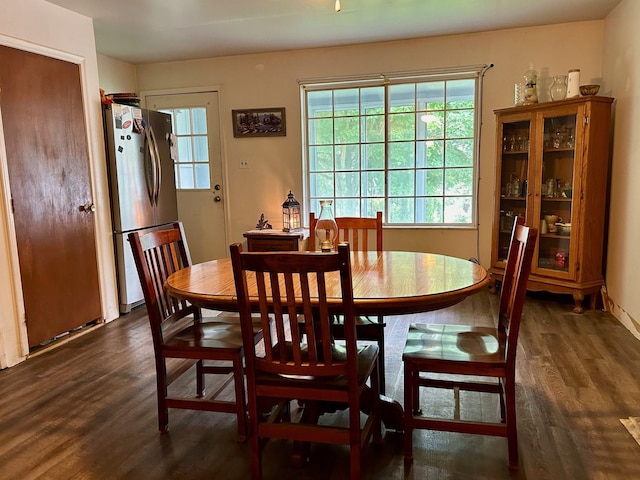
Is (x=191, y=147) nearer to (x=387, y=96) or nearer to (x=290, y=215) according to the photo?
(x=290, y=215)

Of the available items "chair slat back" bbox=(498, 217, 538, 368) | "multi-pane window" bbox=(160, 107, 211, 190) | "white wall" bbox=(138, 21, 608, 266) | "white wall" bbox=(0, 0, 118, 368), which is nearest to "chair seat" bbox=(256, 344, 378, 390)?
"chair slat back" bbox=(498, 217, 538, 368)

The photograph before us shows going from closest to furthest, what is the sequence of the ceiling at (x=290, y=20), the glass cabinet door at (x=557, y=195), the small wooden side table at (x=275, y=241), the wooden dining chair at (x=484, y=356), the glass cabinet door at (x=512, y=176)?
1. the wooden dining chair at (x=484, y=356)
2. the ceiling at (x=290, y=20)
3. the glass cabinet door at (x=557, y=195)
4. the glass cabinet door at (x=512, y=176)
5. the small wooden side table at (x=275, y=241)

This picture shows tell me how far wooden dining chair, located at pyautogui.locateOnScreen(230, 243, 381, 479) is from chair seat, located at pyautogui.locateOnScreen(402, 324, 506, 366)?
0.76 ft

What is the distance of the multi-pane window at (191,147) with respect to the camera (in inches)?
192

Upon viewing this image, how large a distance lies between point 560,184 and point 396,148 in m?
1.48

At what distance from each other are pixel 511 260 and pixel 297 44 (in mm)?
3241

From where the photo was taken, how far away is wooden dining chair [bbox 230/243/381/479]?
4.66 feet

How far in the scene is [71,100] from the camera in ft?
10.7

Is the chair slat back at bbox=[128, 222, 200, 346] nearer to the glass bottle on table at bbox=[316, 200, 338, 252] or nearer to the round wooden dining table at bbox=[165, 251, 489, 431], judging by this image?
the round wooden dining table at bbox=[165, 251, 489, 431]

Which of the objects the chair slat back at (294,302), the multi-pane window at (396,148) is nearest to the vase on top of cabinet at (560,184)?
the multi-pane window at (396,148)

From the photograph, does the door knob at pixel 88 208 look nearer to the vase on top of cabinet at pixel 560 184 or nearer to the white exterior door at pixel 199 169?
the white exterior door at pixel 199 169

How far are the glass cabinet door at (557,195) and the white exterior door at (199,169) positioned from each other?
10.1 feet

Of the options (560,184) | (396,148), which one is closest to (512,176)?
(560,184)

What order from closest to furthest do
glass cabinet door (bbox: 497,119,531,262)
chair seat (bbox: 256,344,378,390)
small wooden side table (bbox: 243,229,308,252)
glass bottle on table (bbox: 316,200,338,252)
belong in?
chair seat (bbox: 256,344,378,390), glass bottle on table (bbox: 316,200,338,252), glass cabinet door (bbox: 497,119,531,262), small wooden side table (bbox: 243,229,308,252)
